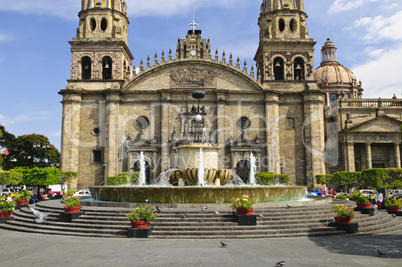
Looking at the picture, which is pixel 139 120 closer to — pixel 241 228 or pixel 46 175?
pixel 46 175

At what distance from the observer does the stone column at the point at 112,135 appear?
39.6 meters

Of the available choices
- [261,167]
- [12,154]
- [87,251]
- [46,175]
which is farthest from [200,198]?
[12,154]

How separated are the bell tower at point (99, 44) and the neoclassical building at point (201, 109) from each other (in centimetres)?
12

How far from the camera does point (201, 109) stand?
3834 cm

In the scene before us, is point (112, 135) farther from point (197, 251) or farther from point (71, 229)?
point (197, 251)

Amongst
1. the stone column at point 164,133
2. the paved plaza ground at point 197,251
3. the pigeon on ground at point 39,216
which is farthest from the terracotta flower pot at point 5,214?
the stone column at point 164,133

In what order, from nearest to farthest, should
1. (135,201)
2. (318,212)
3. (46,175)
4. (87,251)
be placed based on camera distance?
(87,251)
(318,212)
(135,201)
(46,175)

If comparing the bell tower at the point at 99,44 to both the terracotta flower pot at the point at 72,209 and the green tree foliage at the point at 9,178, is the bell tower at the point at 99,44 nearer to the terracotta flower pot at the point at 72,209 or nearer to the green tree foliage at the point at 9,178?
the green tree foliage at the point at 9,178

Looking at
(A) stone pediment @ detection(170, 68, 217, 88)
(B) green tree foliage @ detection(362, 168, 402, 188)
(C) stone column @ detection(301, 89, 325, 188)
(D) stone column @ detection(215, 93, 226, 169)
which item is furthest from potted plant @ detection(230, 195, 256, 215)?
(A) stone pediment @ detection(170, 68, 217, 88)

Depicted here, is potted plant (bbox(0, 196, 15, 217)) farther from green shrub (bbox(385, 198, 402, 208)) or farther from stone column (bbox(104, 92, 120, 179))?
stone column (bbox(104, 92, 120, 179))

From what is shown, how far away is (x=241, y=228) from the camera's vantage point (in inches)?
535

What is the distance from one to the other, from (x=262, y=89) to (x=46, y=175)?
24.3 meters

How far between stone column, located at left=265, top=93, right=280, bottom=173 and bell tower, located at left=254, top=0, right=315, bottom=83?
2.87m

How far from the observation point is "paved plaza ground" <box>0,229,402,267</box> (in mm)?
9695
